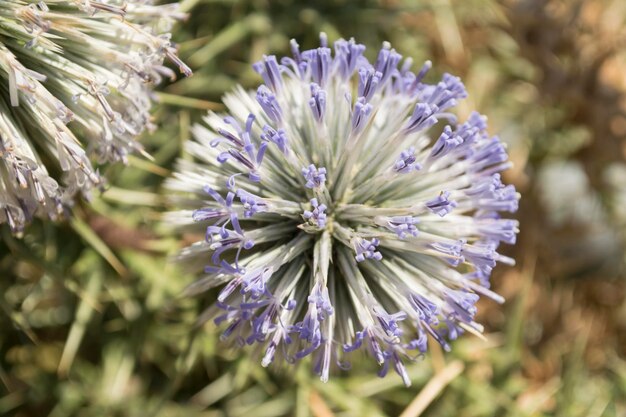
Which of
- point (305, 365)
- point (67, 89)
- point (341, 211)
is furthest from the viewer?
point (305, 365)

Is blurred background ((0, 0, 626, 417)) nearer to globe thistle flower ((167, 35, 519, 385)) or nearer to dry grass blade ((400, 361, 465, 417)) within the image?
dry grass blade ((400, 361, 465, 417))

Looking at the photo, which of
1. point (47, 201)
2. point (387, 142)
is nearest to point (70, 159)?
point (47, 201)

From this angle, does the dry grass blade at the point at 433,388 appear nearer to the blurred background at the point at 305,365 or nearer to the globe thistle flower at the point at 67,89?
the blurred background at the point at 305,365

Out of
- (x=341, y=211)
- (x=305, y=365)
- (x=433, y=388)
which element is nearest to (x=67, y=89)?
(x=341, y=211)

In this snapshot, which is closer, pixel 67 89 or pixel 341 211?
pixel 67 89

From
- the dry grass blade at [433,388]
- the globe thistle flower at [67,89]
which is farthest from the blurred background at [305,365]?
the globe thistle flower at [67,89]

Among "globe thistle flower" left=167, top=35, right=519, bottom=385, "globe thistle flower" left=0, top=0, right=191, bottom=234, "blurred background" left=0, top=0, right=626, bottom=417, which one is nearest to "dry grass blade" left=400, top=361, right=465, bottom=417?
"blurred background" left=0, top=0, right=626, bottom=417

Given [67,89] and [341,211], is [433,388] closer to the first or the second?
[341,211]

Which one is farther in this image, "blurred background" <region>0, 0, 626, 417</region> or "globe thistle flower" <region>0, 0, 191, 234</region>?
"blurred background" <region>0, 0, 626, 417</region>
